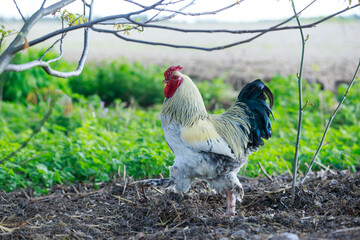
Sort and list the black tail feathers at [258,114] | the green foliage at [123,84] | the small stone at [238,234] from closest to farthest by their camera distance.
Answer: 1. the small stone at [238,234]
2. the black tail feathers at [258,114]
3. the green foliage at [123,84]

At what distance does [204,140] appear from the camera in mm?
3654

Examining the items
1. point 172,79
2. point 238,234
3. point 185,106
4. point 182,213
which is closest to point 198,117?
point 185,106

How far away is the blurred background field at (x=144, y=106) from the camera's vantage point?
203 inches

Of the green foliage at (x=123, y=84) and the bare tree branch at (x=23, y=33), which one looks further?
the green foliage at (x=123, y=84)

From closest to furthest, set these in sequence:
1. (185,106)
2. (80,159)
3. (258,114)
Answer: (185,106)
(258,114)
(80,159)

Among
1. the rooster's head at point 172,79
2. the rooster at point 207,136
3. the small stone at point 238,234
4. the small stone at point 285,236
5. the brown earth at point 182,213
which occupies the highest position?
the rooster's head at point 172,79

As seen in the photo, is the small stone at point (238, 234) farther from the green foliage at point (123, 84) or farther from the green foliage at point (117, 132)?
the green foliage at point (123, 84)

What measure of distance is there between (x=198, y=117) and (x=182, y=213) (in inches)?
34.6

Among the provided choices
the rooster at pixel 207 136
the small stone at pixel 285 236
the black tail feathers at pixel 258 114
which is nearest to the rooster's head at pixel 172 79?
the rooster at pixel 207 136

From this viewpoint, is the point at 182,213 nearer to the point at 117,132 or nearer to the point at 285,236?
the point at 285,236

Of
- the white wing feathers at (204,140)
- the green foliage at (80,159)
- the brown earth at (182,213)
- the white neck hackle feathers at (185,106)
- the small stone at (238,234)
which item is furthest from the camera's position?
the green foliage at (80,159)

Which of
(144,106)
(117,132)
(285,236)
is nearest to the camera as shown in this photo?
(285,236)

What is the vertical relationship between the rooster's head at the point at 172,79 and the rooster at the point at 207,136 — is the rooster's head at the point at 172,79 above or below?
above

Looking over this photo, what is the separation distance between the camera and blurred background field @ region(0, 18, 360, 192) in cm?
515
